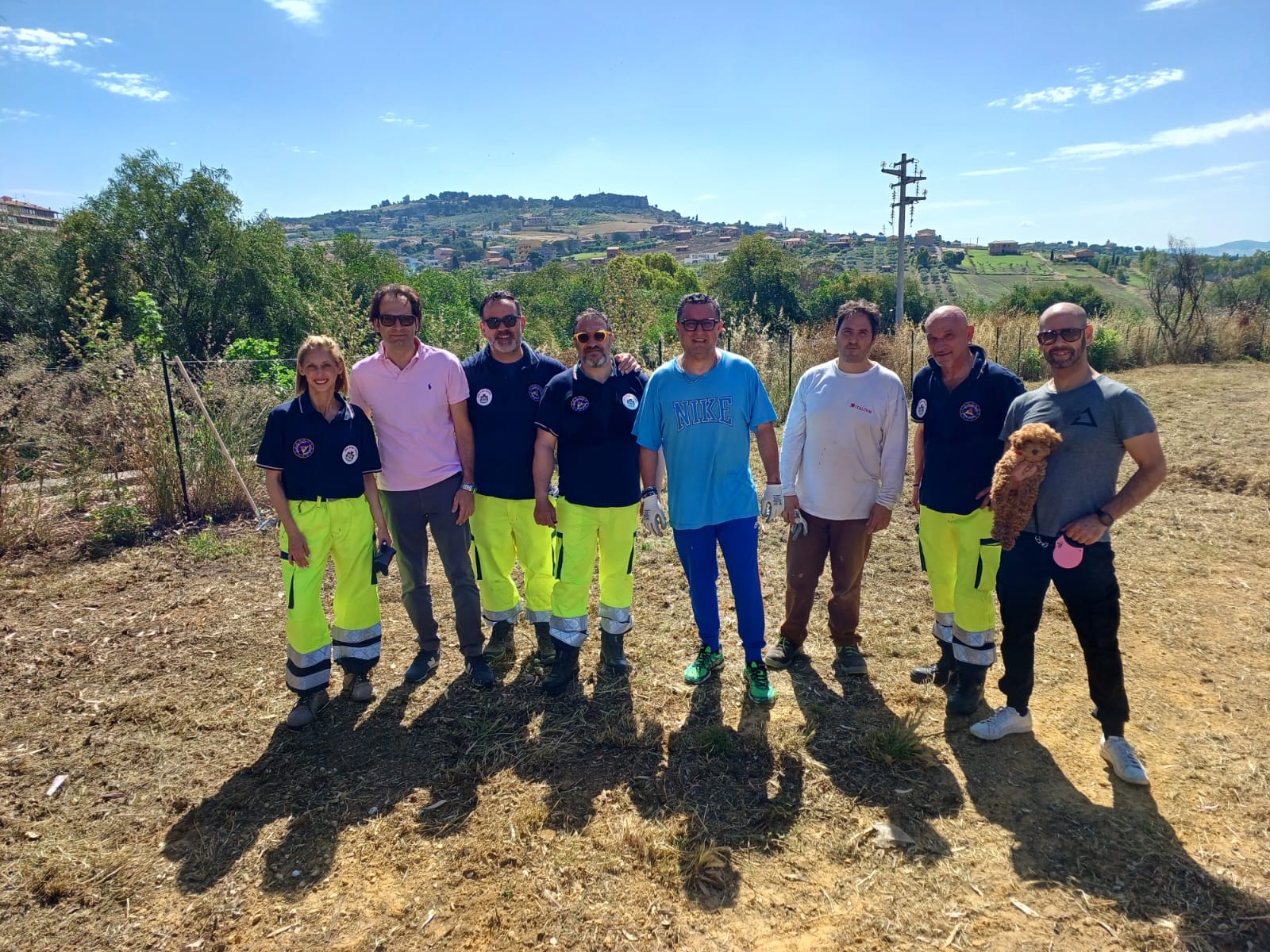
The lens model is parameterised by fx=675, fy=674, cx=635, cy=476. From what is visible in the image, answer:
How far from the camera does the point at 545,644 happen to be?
380 centimetres

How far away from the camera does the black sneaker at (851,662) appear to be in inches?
141

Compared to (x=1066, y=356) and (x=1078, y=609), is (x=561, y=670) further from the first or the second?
(x=1066, y=356)

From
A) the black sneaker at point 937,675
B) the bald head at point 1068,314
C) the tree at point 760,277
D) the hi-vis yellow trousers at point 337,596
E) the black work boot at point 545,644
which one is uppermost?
the tree at point 760,277

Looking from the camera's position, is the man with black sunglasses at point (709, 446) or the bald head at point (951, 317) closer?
the bald head at point (951, 317)

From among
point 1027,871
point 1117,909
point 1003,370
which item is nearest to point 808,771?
point 1027,871

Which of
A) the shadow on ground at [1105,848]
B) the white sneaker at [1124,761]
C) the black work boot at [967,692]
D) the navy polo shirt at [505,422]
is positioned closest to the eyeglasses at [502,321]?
the navy polo shirt at [505,422]

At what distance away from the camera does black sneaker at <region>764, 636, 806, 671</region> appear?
12.1 ft

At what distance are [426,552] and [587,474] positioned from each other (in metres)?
0.97

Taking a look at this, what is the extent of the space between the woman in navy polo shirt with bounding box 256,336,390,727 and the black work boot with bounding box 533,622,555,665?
0.93 metres

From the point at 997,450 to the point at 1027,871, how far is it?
5.47 feet

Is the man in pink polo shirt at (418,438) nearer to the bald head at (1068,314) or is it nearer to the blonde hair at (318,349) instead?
the blonde hair at (318,349)

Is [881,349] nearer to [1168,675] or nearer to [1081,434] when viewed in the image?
[1168,675]

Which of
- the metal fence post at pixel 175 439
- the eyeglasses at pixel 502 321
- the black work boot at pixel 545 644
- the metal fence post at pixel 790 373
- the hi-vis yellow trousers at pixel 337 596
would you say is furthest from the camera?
the metal fence post at pixel 790 373

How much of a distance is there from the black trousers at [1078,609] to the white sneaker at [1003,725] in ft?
0.46
